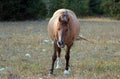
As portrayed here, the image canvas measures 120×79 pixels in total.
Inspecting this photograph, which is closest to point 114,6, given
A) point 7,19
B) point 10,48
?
point 7,19

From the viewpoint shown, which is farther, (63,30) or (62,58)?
(62,58)

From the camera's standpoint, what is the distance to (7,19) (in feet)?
97.6

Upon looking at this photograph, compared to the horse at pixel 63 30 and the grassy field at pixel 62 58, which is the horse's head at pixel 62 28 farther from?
the grassy field at pixel 62 58

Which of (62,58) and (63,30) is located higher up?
(63,30)

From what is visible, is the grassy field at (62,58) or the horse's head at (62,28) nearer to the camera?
the horse's head at (62,28)

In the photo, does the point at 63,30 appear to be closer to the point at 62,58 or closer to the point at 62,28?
the point at 62,28

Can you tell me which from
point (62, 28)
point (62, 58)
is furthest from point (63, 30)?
point (62, 58)

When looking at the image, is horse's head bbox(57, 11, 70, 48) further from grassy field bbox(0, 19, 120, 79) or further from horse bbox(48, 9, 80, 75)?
grassy field bbox(0, 19, 120, 79)

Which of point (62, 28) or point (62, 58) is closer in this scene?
point (62, 28)

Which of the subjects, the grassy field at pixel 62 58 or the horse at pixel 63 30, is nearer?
the horse at pixel 63 30

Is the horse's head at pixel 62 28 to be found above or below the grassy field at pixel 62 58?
above

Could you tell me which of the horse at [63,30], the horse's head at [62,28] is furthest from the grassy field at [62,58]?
the horse's head at [62,28]

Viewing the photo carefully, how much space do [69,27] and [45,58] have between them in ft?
9.45

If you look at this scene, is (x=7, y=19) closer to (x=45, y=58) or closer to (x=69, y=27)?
(x=45, y=58)
